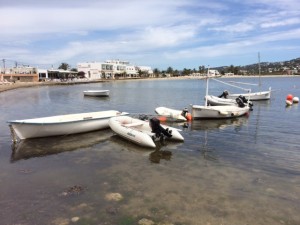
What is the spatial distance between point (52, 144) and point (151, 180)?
8.43m

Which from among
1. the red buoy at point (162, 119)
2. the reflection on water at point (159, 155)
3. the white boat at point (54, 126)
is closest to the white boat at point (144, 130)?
the reflection on water at point (159, 155)

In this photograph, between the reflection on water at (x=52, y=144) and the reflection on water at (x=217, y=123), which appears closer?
the reflection on water at (x=52, y=144)

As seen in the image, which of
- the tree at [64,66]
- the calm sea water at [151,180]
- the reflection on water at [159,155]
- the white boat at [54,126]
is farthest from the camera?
the tree at [64,66]

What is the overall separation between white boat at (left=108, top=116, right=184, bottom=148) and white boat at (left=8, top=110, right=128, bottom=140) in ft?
4.00

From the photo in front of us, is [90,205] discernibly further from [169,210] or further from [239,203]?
[239,203]

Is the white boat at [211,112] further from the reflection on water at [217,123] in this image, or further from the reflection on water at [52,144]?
the reflection on water at [52,144]

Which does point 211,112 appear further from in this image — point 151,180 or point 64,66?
point 64,66

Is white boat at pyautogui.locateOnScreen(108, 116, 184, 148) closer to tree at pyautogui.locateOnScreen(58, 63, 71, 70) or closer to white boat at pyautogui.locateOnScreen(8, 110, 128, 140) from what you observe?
white boat at pyautogui.locateOnScreen(8, 110, 128, 140)

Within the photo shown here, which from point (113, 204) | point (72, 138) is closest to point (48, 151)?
point (72, 138)

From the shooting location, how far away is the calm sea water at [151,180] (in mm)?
9172

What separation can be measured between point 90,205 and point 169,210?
268cm

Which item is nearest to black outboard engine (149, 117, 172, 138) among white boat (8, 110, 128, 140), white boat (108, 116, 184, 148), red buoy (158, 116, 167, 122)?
white boat (108, 116, 184, 148)

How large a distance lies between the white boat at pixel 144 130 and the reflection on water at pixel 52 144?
1.22m

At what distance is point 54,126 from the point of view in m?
18.5
